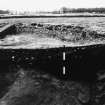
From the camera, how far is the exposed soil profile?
120 inches

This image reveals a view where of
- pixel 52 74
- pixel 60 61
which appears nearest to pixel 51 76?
pixel 52 74

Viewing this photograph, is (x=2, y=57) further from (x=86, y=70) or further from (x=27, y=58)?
(x=86, y=70)

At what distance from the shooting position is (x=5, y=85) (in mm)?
3400

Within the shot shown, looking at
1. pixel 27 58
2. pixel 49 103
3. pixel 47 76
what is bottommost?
pixel 49 103

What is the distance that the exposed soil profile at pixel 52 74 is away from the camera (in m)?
3.04

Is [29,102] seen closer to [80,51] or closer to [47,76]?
[47,76]

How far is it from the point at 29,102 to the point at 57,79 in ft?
2.17

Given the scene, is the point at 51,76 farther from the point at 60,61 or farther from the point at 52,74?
the point at 60,61

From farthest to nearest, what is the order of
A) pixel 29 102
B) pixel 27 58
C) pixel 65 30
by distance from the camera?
pixel 65 30, pixel 27 58, pixel 29 102

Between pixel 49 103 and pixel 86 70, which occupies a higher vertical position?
pixel 86 70

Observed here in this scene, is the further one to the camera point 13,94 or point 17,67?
point 17,67

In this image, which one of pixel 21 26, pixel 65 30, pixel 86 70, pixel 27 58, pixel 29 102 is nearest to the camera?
pixel 29 102

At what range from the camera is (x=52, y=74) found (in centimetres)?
352

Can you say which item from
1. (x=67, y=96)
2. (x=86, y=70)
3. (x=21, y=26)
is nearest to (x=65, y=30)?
(x=21, y=26)
